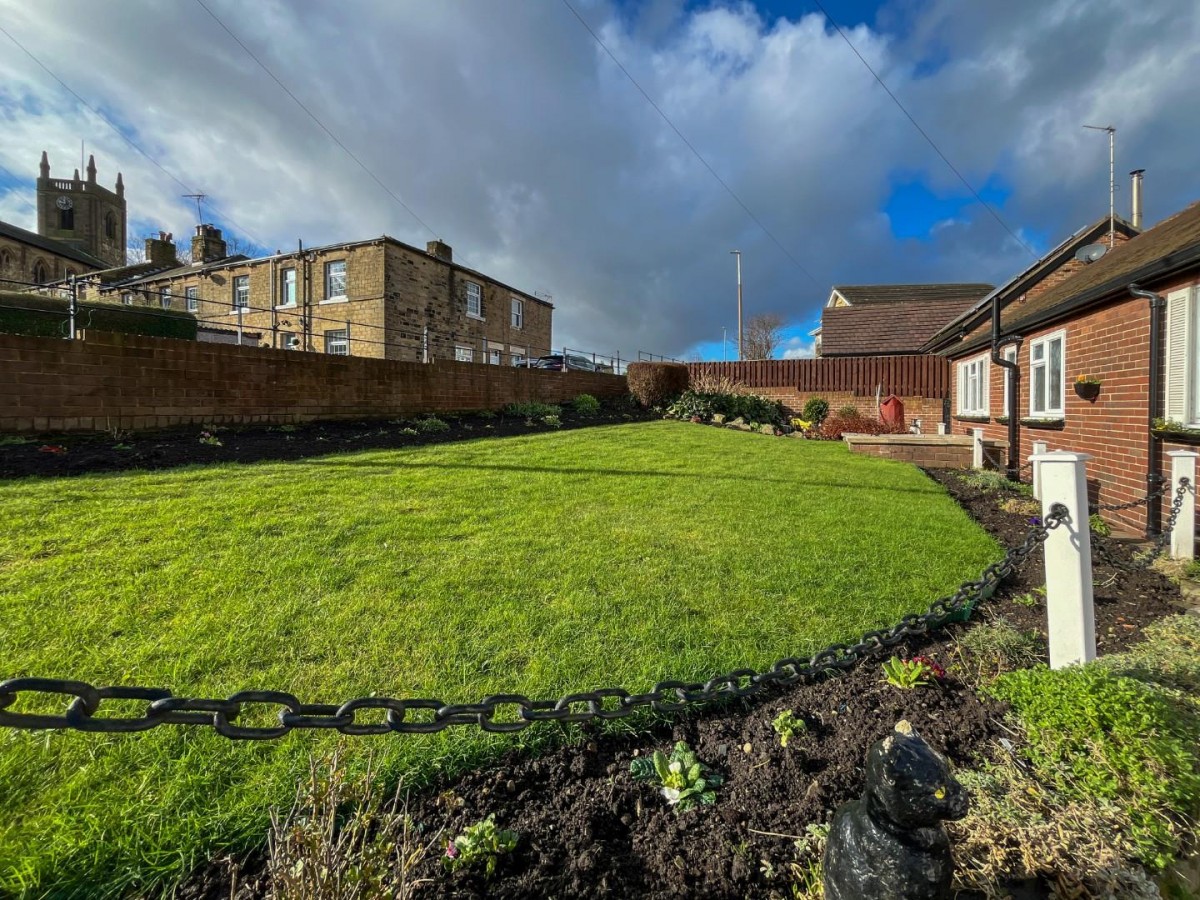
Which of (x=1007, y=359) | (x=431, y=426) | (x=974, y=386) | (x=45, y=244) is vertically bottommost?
(x=431, y=426)

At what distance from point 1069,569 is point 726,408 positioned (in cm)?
1459

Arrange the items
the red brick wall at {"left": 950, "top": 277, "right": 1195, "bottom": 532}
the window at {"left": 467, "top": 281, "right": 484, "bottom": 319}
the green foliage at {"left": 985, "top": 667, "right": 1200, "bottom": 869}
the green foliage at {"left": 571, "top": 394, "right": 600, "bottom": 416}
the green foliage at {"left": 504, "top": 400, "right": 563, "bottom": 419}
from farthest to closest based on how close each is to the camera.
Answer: the window at {"left": 467, "top": 281, "right": 484, "bottom": 319}
the green foliage at {"left": 571, "top": 394, "right": 600, "bottom": 416}
the green foliage at {"left": 504, "top": 400, "right": 563, "bottom": 419}
the red brick wall at {"left": 950, "top": 277, "right": 1195, "bottom": 532}
the green foliage at {"left": 985, "top": 667, "right": 1200, "bottom": 869}

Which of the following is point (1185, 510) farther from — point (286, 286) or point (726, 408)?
point (286, 286)

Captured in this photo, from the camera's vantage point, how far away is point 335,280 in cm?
2192

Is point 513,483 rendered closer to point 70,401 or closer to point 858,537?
point 858,537

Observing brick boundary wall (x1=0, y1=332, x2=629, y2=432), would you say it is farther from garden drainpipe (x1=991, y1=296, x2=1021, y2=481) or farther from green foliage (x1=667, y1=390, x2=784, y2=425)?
garden drainpipe (x1=991, y1=296, x2=1021, y2=481)

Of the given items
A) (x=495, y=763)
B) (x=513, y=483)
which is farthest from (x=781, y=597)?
(x=513, y=483)

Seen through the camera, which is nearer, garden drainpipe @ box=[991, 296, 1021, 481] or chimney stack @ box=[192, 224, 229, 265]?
garden drainpipe @ box=[991, 296, 1021, 481]

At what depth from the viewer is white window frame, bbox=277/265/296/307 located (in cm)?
2247

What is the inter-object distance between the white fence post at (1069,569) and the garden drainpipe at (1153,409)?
433 cm

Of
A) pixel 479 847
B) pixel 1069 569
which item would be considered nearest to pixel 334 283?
pixel 479 847

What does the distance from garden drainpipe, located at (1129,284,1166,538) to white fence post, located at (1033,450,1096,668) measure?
4330 millimetres

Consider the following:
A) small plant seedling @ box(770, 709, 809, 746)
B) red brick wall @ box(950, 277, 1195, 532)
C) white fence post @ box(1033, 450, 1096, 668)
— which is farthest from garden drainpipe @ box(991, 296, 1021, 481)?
small plant seedling @ box(770, 709, 809, 746)

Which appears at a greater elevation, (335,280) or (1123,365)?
(335,280)
